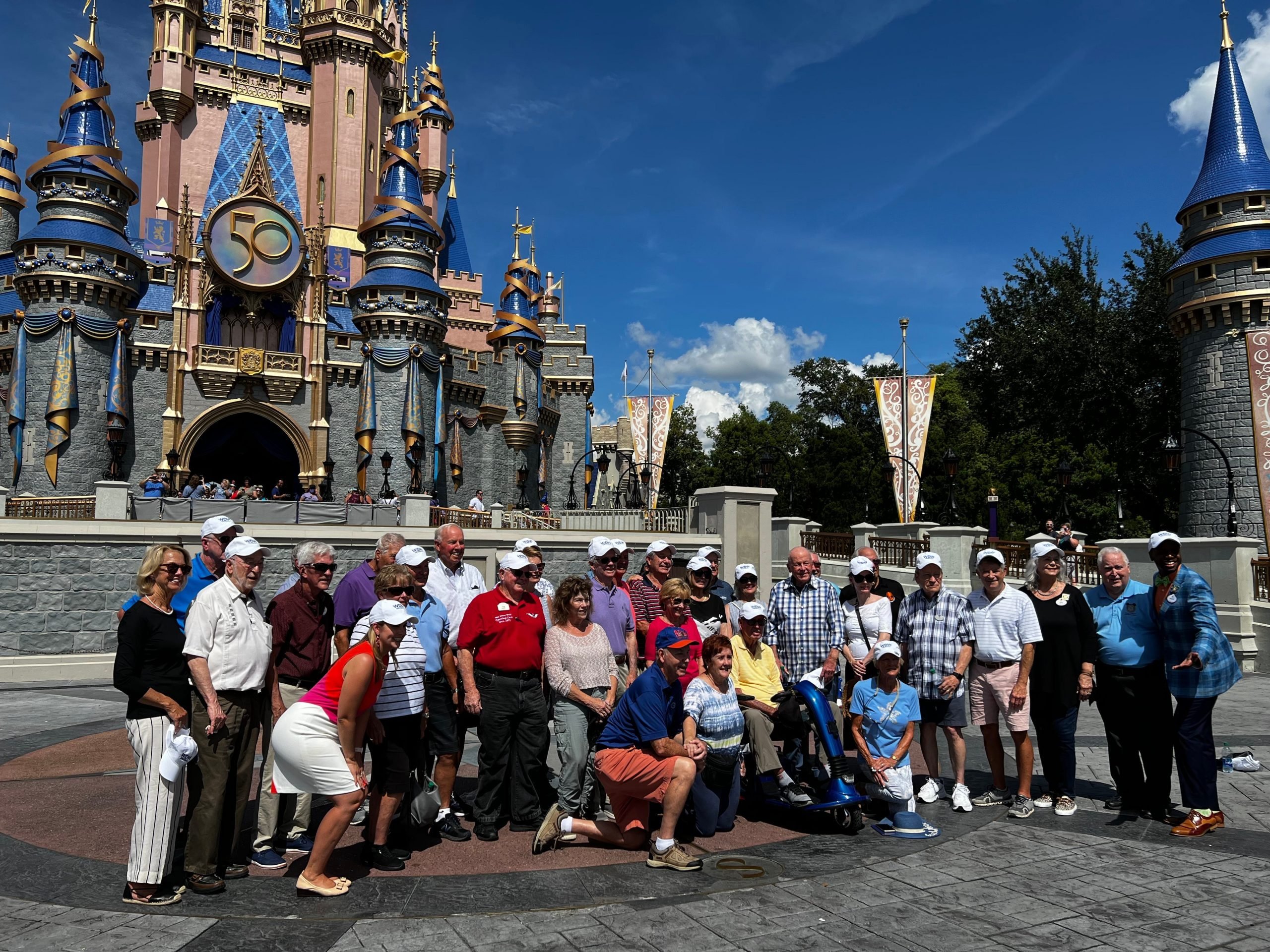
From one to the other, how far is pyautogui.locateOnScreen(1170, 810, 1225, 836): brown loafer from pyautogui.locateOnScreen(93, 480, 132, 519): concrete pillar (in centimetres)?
1856

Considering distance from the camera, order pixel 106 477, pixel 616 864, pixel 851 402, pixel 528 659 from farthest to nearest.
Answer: pixel 851 402 < pixel 106 477 < pixel 528 659 < pixel 616 864

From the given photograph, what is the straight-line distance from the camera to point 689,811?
5910 mm

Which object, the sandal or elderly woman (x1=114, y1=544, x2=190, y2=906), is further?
the sandal

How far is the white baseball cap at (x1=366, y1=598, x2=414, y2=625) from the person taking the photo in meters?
4.49

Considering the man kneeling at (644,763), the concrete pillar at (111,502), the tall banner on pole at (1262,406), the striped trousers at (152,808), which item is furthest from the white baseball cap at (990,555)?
the tall banner on pole at (1262,406)

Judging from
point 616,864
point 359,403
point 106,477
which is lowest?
point 616,864

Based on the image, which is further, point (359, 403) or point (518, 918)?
point (359, 403)

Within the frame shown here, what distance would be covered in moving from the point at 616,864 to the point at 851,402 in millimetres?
51454

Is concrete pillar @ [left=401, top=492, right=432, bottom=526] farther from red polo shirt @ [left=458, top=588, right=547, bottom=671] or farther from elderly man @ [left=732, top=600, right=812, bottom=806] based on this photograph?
elderly man @ [left=732, top=600, right=812, bottom=806]

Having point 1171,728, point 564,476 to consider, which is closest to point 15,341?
point 564,476

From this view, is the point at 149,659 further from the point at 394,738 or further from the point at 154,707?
the point at 394,738

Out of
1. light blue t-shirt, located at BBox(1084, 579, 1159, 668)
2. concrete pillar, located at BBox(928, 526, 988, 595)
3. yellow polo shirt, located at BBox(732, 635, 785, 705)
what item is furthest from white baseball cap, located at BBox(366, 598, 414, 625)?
concrete pillar, located at BBox(928, 526, 988, 595)

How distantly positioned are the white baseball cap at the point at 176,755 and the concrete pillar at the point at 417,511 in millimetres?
16473

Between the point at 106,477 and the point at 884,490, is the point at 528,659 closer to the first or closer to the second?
the point at 106,477
